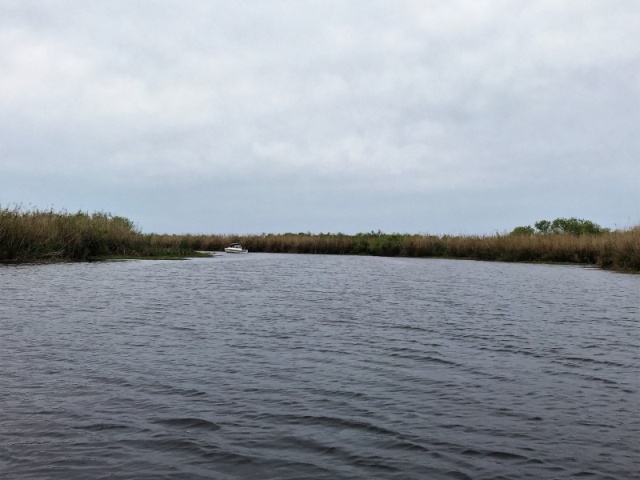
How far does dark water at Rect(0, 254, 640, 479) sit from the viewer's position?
659cm

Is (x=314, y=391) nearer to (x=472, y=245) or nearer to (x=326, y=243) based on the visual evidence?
(x=472, y=245)

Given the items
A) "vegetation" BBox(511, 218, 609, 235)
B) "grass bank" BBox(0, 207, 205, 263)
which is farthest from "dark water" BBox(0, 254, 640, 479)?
"vegetation" BBox(511, 218, 609, 235)

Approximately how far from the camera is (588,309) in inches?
788

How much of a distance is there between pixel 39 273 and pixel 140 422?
25133 millimetres

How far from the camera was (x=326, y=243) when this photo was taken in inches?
3014

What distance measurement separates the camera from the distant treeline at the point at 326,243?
38500mm

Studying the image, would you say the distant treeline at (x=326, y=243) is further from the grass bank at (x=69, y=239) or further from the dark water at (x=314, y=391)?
the dark water at (x=314, y=391)

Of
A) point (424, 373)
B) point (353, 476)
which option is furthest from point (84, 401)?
point (424, 373)

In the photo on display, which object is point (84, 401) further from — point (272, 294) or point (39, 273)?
point (39, 273)

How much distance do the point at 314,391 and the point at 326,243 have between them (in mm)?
67108

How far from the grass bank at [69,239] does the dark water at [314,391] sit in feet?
64.1

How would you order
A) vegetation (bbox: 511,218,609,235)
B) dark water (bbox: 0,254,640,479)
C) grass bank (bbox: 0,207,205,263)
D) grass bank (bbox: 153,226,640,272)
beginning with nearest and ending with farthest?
1. dark water (bbox: 0,254,640,479)
2. grass bank (bbox: 0,207,205,263)
3. grass bank (bbox: 153,226,640,272)
4. vegetation (bbox: 511,218,609,235)

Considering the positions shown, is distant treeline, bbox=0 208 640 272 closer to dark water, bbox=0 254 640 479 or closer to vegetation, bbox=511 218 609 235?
vegetation, bbox=511 218 609 235

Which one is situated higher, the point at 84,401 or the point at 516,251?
the point at 516,251
